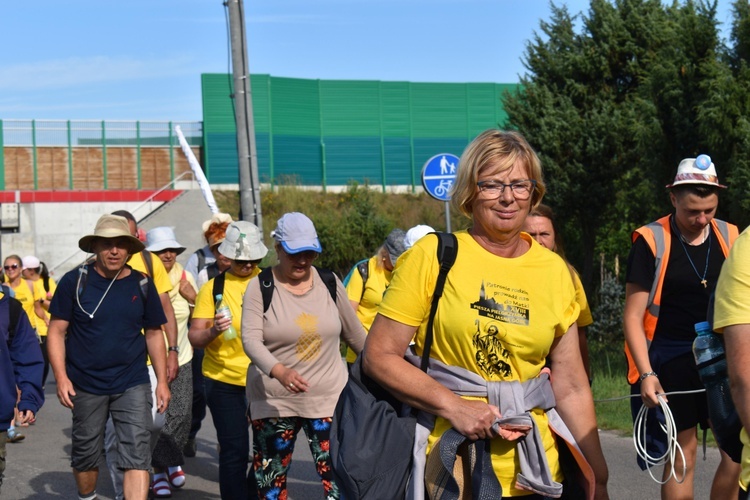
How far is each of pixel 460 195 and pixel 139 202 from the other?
3987 centimetres

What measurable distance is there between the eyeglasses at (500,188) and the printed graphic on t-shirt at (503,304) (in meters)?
0.31

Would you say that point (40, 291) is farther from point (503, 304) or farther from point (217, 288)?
point (503, 304)

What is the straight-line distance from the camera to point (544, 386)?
12.0ft

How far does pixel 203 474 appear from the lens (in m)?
9.30

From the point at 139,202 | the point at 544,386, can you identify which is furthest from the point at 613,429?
the point at 139,202

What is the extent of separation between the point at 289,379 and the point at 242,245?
1611 mm

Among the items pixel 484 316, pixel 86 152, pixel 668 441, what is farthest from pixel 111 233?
pixel 86 152

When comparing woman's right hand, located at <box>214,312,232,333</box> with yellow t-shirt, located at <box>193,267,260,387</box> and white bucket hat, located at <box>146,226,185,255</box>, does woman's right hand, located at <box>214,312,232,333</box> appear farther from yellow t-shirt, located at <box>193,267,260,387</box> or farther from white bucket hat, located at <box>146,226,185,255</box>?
white bucket hat, located at <box>146,226,185,255</box>

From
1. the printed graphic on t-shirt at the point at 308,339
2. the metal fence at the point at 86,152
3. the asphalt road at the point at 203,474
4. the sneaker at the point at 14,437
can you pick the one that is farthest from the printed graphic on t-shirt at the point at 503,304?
the metal fence at the point at 86,152

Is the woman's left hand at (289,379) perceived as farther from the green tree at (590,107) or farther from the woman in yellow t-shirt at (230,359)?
the green tree at (590,107)

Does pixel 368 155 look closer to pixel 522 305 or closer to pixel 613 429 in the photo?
pixel 613 429

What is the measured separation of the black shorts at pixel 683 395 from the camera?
5617 mm

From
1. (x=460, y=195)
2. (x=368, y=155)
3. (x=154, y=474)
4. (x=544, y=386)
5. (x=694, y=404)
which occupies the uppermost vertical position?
(x=368, y=155)

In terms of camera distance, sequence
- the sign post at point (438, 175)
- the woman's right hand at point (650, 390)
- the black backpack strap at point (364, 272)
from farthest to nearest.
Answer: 1. the sign post at point (438, 175)
2. the black backpack strap at point (364, 272)
3. the woman's right hand at point (650, 390)
